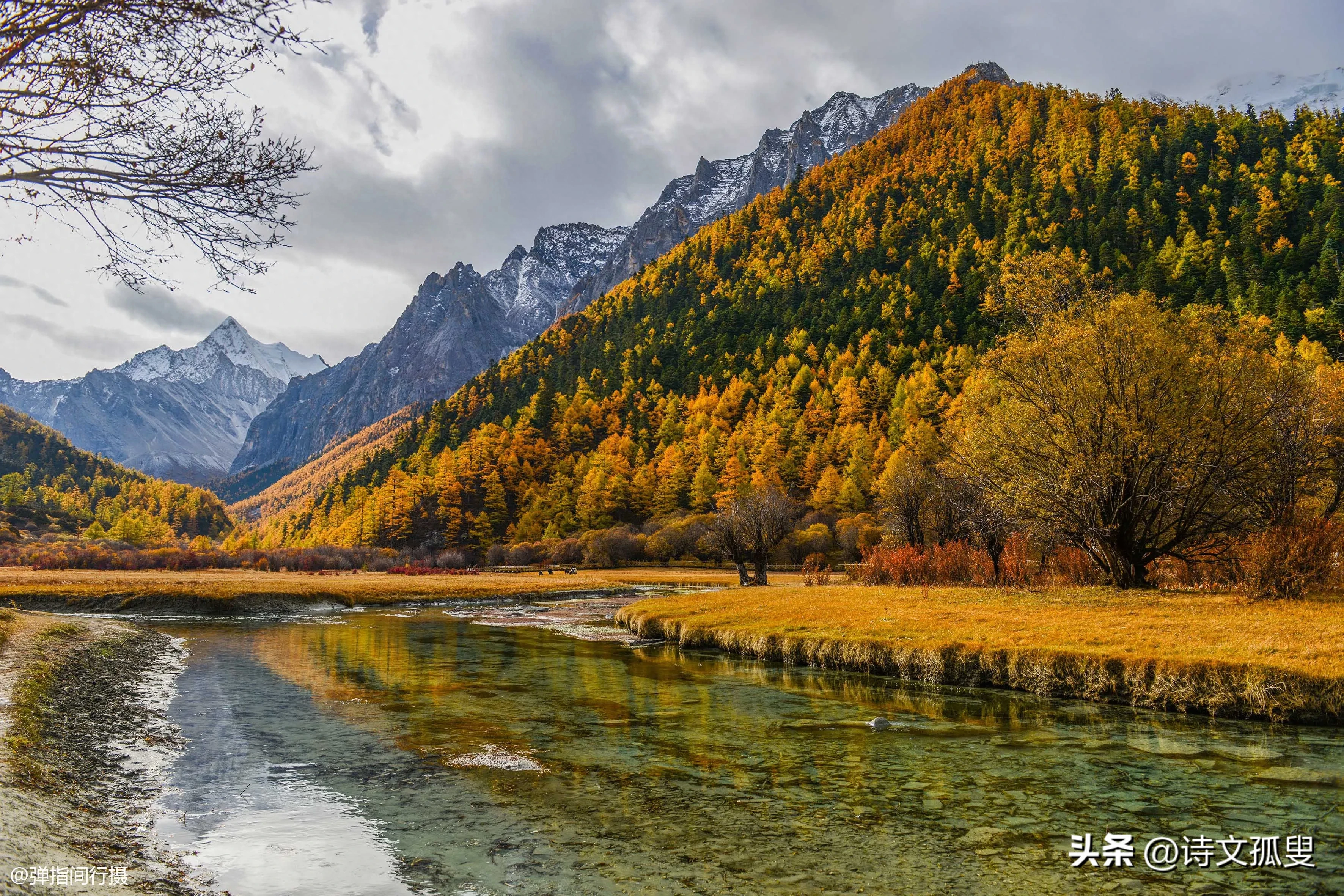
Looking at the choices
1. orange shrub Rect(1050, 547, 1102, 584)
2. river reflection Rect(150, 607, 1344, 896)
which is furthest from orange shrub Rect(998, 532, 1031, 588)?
river reflection Rect(150, 607, 1344, 896)

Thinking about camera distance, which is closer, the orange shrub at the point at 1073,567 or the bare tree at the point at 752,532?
the orange shrub at the point at 1073,567

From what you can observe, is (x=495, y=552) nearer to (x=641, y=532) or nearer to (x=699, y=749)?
(x=641, y=532)

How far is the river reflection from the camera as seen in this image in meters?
7.41

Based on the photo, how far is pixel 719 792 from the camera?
10109 millimetres

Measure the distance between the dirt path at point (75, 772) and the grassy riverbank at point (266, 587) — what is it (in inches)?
1115

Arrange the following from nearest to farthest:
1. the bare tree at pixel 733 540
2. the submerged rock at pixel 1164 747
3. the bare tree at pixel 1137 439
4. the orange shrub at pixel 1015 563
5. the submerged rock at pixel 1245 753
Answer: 1. the submerged rock at pixel 1245 753
2. the submerged rock at pixel 1164 747
3. the bare tree at pixel 1137 439
4. the orange shrub at pixel 1015 563
5. the bare tree at pixel 733 540

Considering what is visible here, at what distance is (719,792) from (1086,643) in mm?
12209

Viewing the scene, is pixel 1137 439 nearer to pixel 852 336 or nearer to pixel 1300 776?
pixel 1300 776

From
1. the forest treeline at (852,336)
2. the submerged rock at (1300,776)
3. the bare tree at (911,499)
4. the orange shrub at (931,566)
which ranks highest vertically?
the forest treeline at (852,336)

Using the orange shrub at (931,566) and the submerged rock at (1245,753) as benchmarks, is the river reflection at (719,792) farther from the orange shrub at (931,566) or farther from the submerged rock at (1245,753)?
the orange shrub at (931,566)

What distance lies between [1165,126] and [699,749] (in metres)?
213

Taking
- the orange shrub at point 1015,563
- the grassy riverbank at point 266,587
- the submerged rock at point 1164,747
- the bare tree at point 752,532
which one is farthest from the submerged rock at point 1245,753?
the grassy riverbank at point 266,587

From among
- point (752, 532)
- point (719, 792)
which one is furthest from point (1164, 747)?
point (752, 532)

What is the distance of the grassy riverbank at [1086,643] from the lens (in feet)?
45.0
